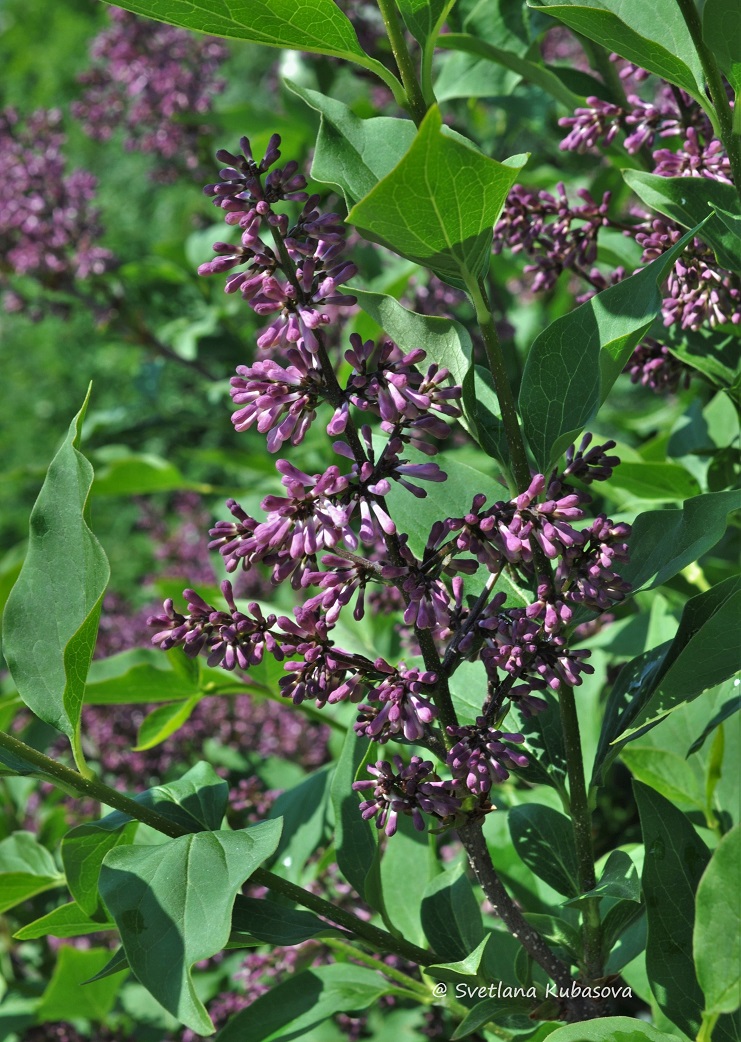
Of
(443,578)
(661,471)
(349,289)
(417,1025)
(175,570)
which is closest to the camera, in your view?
(349,289)

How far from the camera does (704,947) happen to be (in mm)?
802

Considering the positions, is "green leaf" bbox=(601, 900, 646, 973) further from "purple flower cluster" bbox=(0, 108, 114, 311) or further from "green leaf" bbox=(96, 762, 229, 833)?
"purple flower cluster" bbox=(0, 108, 114, 311)

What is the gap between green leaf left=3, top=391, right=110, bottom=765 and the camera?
0.96 m

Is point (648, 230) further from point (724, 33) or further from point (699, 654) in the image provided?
point (699, 654)

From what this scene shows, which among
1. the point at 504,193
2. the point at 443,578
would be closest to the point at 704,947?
the point at 443,578

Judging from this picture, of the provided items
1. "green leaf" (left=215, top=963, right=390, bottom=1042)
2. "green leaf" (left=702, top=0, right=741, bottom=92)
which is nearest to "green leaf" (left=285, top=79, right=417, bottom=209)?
"green leaf" (left=702, top=0, right=741, bottom=92)

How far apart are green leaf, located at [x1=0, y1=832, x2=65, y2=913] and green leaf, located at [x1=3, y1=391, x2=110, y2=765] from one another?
0.27 metres

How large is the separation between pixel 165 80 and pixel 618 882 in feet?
8.12

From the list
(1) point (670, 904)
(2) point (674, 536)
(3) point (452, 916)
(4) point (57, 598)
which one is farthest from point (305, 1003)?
(2) point (674, 536)

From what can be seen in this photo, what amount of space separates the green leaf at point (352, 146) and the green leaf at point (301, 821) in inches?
29.2

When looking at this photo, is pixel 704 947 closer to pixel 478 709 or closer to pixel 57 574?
pixel 478 709

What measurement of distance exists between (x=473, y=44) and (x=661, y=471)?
589 mm

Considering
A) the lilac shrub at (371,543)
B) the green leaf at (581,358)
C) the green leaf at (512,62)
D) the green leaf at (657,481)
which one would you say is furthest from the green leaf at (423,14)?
the green leaf at (657,481)

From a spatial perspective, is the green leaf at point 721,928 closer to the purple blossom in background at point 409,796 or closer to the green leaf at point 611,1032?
the green leaf at point 611,1032
